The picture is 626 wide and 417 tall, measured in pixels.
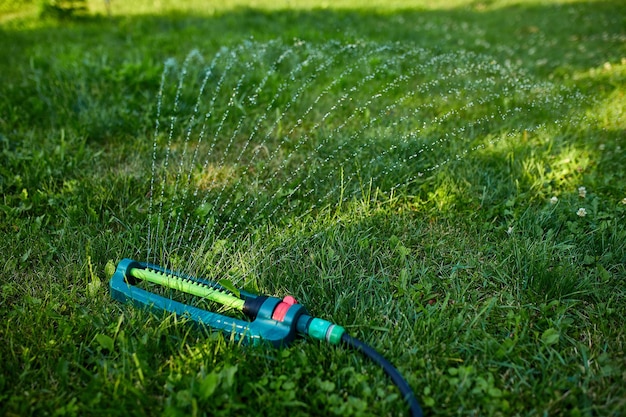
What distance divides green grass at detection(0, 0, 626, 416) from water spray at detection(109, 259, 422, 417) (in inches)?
2.0

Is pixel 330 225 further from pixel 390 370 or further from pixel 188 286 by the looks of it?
pixel 390 370

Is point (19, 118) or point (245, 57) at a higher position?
point (245, 57)

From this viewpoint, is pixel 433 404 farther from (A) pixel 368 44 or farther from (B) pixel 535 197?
(A) pixel 368 44

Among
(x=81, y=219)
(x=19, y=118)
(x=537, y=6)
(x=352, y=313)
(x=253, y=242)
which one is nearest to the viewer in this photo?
(x=352, y=313)

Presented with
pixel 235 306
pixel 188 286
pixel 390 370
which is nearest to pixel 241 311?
pixel 235 306

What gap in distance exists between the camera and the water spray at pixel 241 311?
1.67 metres

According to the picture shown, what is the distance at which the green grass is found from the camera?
5.27 ft

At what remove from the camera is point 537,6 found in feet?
23.1

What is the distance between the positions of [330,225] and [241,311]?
69 cm

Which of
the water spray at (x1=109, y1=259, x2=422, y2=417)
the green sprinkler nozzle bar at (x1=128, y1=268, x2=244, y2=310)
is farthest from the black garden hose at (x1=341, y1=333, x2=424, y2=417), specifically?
the green sprinkler nozzle bar at (x1=128, y1=268, x2=244, y2=310)

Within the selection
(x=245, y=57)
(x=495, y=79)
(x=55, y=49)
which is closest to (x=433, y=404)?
(x=495, y=79)

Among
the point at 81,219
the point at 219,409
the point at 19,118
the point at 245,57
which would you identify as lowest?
the point at 219,409

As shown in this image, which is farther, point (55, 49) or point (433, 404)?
point (55, 49)

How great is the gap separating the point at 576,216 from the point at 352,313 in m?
1.33
